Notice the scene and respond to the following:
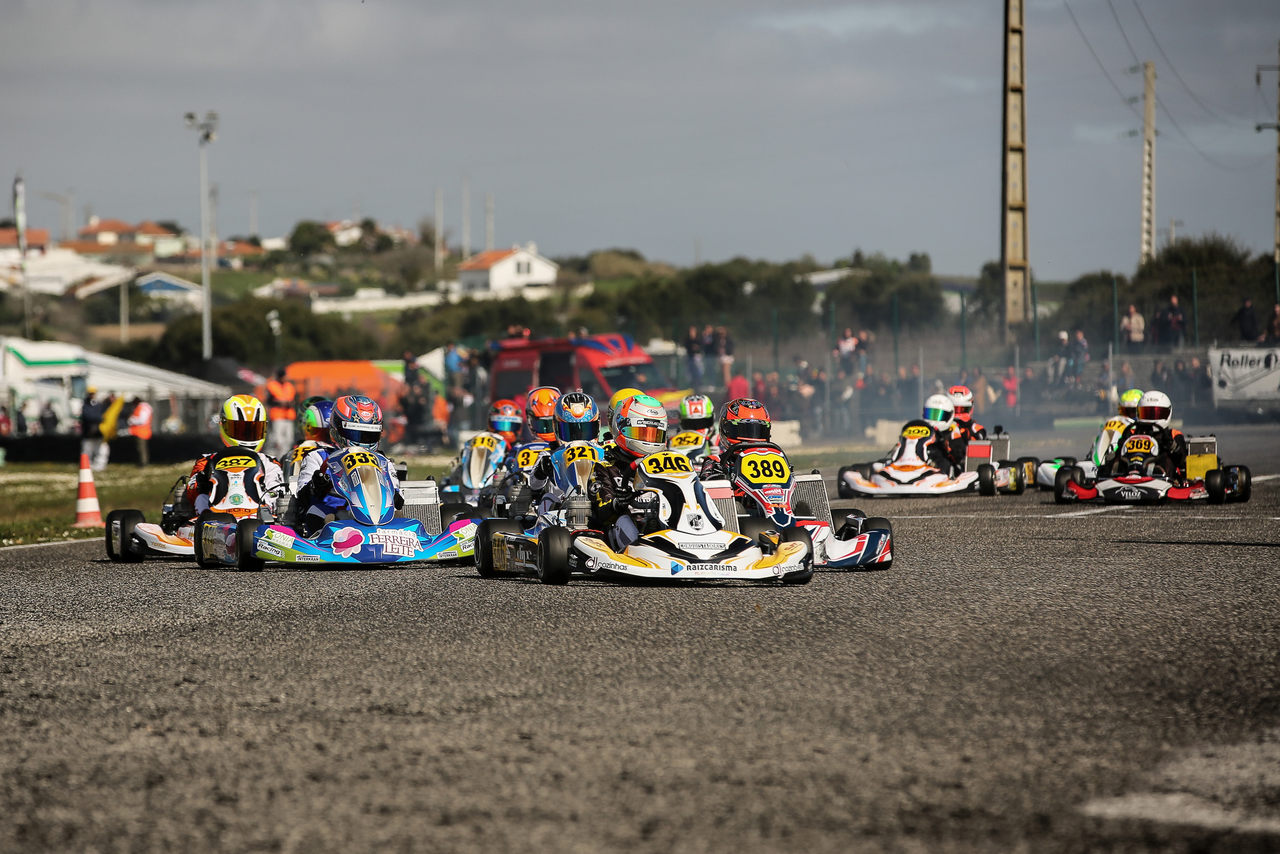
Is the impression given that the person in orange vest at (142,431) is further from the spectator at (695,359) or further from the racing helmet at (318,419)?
the racing helmet at (318,419)

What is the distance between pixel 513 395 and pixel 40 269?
376 feet

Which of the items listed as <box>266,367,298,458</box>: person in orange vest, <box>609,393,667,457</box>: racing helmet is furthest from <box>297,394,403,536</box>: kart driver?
<box>266,367,298,458</box>: person in orange vest

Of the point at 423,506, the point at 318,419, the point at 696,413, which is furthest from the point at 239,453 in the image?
the point at 696,413

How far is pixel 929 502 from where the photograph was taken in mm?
15102

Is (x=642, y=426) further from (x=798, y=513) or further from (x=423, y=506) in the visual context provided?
(x=423, y=506)

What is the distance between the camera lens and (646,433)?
29.9ft

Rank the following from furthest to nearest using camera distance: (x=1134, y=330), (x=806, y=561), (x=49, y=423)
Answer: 1. (x=49, y=423)
2. (x=1134, y=330)
3. (x=806, y=561)

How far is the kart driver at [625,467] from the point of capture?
8.83 m

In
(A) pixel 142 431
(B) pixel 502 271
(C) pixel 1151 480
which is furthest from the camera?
(B) pixel 502 271

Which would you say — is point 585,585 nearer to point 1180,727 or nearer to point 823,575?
point 823,575

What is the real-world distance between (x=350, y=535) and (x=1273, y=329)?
21.5 m

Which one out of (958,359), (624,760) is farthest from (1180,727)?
(958,359)

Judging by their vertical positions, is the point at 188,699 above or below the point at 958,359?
below

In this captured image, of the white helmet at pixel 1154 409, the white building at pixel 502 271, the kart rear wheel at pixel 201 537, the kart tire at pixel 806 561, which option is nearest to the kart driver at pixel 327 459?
the kart rear wheel at pixel 201 537
